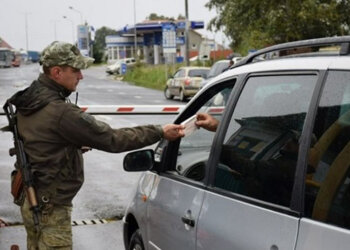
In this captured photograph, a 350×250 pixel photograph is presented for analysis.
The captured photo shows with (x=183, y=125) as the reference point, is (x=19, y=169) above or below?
below

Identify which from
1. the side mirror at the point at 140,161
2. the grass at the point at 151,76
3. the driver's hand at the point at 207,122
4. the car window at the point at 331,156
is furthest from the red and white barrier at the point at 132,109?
the grass at the point at 151,76

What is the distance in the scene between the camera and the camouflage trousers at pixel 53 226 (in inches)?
138

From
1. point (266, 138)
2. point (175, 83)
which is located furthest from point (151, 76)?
point (266, 138)

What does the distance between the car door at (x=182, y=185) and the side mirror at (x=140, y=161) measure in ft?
0.30

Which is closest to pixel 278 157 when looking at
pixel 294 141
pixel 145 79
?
pixel 294 141

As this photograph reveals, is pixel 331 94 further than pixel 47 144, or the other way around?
pixel 47 144

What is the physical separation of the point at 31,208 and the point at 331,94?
1892 mm

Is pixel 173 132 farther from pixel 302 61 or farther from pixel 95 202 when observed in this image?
pixel 95 202

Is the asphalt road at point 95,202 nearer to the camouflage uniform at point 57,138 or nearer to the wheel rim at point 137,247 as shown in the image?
the wheel rim at point 137,247

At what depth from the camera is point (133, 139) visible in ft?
11.7

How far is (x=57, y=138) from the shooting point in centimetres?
350

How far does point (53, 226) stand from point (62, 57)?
985 millimetres

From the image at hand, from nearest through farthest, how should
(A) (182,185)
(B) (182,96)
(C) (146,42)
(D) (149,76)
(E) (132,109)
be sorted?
(A) (182,185)
(E) (132,109)
(B) (182,96)
(D) (149,76)
(C) (146,42)

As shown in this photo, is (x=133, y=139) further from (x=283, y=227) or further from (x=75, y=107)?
(x=283, y=227)
